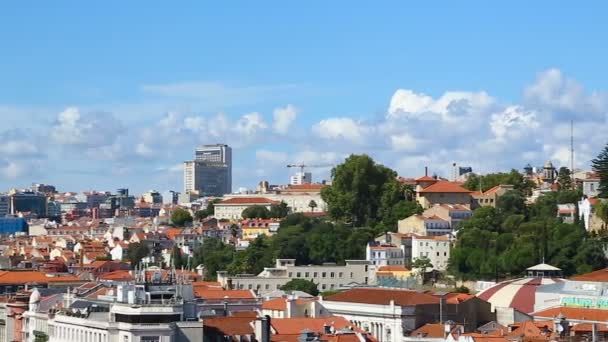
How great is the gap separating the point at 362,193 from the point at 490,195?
9787mm

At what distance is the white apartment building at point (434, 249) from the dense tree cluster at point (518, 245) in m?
1.72

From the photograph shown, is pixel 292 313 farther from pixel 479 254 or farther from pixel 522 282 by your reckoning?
pixel 479 254

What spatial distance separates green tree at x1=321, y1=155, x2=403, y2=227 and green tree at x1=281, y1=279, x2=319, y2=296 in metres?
22.6

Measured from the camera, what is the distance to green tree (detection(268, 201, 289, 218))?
158500 millimetres

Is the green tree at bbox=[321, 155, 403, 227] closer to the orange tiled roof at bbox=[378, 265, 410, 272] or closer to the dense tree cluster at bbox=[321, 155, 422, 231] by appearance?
the dense tree cluster at bbox=[321, 155, 422, 231]

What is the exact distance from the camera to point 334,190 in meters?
130

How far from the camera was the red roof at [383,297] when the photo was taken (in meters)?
76.9

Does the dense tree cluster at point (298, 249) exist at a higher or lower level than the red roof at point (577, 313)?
higher

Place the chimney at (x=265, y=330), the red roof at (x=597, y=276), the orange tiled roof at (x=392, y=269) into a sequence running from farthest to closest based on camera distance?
the orange tiled roof at (x=392, y=269) < the red roof at (x=597, y=276) < the chimney at (x=265, y=330)

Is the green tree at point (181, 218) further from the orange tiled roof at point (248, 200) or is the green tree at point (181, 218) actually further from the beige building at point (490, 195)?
the beige building at point (490, 195)

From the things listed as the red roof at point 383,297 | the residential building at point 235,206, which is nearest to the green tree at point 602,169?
the red roof at point 383,297

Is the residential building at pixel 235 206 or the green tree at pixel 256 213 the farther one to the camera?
the residential building at pixel 235 206

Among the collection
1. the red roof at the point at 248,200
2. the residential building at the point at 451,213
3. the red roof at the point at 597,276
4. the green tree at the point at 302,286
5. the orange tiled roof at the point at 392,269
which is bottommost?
the green tree at the point at 302,286

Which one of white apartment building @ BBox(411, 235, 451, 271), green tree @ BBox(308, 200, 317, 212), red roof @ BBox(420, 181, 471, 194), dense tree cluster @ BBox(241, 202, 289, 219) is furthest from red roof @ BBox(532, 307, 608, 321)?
green tree @ BBox(308, 200, 317, 212)
